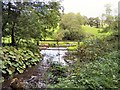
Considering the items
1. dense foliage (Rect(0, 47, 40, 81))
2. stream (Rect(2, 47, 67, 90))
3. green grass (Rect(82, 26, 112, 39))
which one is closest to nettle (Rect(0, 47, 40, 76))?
dense foliage (Rect(0, 47, 40, 81))

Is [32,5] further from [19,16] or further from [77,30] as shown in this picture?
[77,30]

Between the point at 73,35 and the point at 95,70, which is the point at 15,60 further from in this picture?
the point at 95,70

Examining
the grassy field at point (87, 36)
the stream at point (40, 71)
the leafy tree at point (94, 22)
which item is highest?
the leafy tree at point (94, 22)

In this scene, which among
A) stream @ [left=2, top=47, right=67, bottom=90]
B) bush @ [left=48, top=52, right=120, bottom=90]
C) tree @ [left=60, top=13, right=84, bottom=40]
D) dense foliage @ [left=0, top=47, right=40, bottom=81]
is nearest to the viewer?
bush @ [left=48, top=52, right=120, bottom=90]

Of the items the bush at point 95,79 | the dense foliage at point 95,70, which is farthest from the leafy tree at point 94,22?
the bush at point 95,79

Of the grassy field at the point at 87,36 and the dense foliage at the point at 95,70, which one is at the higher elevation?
the grassy field at the point at 87,36

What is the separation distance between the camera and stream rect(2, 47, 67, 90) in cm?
297

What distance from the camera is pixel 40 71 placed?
3.70 meters

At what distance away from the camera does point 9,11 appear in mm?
4062

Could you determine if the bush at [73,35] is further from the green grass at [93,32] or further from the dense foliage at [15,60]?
the dense foliage at [15,60]

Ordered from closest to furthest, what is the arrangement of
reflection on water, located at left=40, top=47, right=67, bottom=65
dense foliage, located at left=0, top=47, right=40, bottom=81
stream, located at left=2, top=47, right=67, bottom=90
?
stream, located at left=2, top=47, right=67, bottom=90 < dense foliage, located at left=0, top=47, right=40, bottom=81 < reflection on water, located at left=40, top=47, right=67, bottom=65

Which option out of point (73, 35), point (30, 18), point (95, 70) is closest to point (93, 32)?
point (73, 35)

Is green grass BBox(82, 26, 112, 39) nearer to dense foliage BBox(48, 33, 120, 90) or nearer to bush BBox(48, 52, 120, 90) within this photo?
dense foliage BBox(48, 33, 120, 90)

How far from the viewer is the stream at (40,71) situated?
9.74ft
